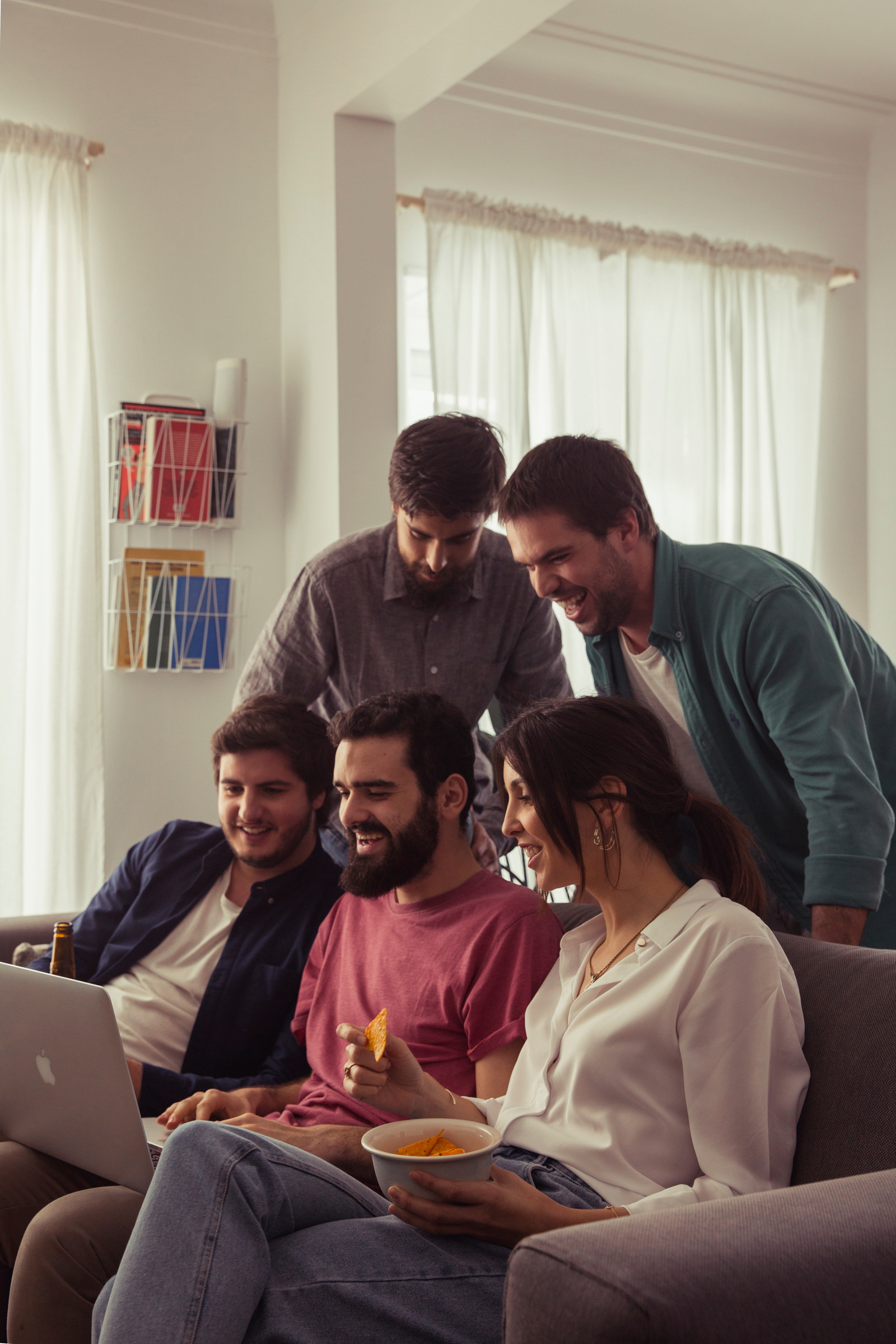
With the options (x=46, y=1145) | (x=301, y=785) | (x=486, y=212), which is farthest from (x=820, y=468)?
(x=46, y=1145)

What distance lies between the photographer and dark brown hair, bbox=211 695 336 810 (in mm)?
2266

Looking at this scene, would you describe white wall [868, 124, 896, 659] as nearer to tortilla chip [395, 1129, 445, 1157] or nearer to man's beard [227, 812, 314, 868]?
man's beard [227, 812, 314, 868]

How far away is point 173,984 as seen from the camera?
2.21 metres

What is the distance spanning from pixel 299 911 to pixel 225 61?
94.4 inches

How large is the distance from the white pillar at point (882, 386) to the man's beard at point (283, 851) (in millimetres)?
2619

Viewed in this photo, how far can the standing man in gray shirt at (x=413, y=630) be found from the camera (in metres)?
2.26

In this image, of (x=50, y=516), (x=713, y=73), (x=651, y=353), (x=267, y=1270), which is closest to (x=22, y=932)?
(x=50, y=516)

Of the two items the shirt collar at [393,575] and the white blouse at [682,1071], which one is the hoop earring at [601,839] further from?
the shirt collar at [393,575]

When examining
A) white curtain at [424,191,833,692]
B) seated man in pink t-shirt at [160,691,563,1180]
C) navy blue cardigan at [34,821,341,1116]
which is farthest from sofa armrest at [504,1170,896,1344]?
white curtain at [424,191,833,692]

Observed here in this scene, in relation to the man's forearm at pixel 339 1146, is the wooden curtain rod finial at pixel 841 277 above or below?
above

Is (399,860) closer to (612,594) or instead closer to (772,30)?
(612,594)

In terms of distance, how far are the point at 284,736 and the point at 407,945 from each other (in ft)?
1.83

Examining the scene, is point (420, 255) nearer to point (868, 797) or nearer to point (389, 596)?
point (389, 596)

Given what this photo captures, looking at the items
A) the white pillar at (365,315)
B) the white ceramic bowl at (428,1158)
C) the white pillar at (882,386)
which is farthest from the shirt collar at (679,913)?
the white pillar at (882,386)
